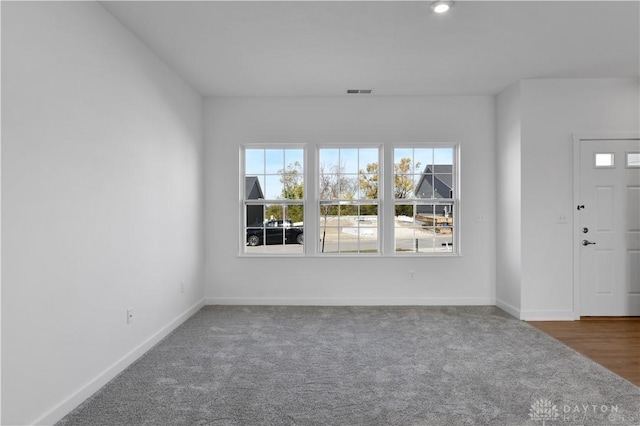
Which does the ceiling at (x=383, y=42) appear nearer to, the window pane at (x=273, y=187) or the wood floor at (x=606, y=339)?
the window pane at (x=273, y=187)

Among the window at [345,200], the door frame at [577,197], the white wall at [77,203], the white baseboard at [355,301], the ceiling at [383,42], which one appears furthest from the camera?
the window at [345,200]

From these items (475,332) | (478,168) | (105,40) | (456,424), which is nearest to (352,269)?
(475,332)

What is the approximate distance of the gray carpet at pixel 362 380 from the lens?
224 cm

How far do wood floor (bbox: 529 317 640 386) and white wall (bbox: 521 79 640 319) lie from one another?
27cm

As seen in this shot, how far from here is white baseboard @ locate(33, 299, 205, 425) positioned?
7.07ft

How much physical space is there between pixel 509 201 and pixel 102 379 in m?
4.49

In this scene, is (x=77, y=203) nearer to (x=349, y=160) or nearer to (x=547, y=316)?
(x=349, y=160)

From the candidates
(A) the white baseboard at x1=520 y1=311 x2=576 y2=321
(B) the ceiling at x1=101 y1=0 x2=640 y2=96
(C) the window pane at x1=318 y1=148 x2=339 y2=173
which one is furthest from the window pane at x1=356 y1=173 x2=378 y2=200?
(A) the white baseboard at x1=520 y1=311 x2=576 y2=321

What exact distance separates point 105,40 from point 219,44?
919 mm

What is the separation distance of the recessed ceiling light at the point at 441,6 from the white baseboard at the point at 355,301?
339cm

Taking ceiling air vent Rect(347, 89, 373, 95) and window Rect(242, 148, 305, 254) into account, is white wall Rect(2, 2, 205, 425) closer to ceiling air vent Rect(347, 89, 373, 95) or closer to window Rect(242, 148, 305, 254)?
window Rect(242, 148, 305, 254)

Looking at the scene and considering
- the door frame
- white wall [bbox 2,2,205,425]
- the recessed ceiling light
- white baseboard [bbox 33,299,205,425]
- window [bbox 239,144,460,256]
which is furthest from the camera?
window [bbox 239,144,460,256]

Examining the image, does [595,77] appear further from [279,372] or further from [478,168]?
[279,372]

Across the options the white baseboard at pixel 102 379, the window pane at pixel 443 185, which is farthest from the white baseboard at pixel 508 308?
the white baseboard at pixel 102 379
